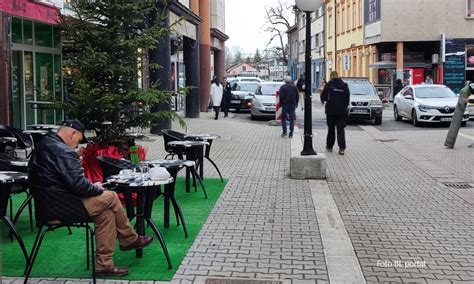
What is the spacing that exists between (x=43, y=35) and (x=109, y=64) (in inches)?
430

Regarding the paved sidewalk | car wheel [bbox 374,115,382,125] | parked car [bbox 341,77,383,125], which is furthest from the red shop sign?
car wheel [bbox 374,115,382,125]

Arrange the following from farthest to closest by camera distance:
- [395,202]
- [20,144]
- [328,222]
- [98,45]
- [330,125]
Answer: [330,125], [20,144], [395,202], [98,45], [328,222]

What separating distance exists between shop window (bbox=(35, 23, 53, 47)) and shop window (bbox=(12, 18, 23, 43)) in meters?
1.09

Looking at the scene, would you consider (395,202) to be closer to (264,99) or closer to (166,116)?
(166,116)

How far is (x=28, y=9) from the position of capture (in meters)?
13.2

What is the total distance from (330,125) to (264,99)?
1163 centimetres

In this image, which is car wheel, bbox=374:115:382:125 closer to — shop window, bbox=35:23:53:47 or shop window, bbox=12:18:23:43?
shop window, bbox=35:23:53:47

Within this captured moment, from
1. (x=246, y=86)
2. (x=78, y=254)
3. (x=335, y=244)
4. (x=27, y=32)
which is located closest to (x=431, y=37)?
(x=246, y=86)

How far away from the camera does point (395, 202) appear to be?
9.25 metres

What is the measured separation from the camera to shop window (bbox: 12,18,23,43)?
53.9 ft

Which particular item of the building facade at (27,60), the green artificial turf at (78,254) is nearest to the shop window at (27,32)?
the building facade at (27,60)

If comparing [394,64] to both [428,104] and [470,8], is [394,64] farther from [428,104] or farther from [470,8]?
[428,104]

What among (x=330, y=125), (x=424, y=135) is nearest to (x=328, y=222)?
(x=330, y=125)

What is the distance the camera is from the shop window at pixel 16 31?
16422 mm
